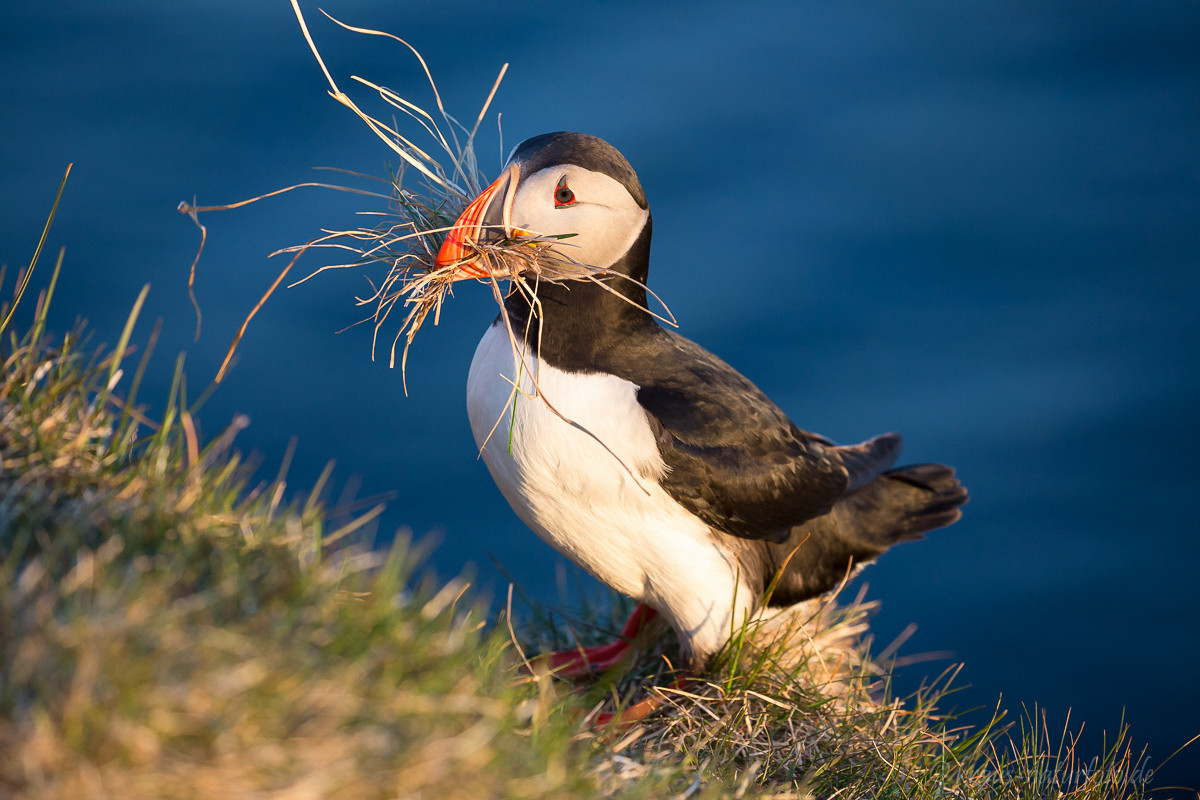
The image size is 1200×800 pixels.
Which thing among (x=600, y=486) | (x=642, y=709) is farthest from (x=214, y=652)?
(x=642, y=709)

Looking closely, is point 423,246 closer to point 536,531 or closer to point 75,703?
point 536,531

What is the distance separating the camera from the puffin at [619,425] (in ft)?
8.82

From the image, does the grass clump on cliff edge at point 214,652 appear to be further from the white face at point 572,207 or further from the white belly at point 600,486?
the white face at point 572,207

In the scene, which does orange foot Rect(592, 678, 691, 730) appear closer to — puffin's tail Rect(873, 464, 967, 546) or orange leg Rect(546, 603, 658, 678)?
orange leg Rect(546, 603, 658, 678)

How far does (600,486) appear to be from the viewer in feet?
9.20

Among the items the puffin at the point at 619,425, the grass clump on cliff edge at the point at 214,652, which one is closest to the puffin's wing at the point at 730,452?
the puffin at the point at 619,425

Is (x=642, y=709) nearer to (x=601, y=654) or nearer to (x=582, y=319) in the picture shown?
(x=601, y=654)

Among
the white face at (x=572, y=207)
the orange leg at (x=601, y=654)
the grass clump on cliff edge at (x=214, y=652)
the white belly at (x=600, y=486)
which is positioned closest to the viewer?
the grass clump on cliff edge at (x=214, y=652)

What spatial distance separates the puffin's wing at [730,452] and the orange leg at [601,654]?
0.66 m

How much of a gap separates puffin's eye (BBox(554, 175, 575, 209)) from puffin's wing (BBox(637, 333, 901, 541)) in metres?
0.59

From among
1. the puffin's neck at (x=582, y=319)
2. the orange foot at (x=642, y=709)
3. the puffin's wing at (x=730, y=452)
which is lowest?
the orange foot at (x=642, y=709)

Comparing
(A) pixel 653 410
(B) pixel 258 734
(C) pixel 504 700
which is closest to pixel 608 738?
(C) pixel 504 700

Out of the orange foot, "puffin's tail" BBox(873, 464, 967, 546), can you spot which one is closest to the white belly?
the orange foot

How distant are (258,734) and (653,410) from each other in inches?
69.3
